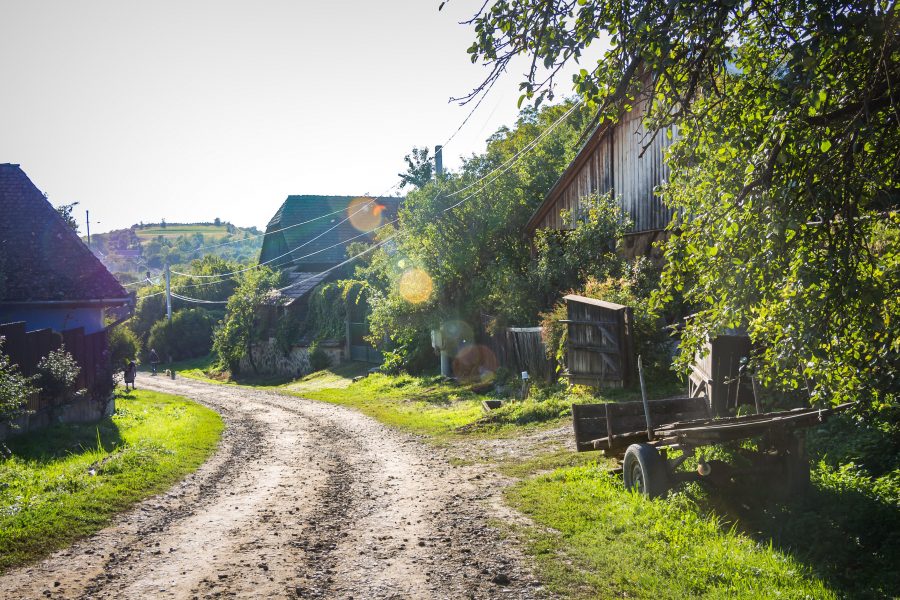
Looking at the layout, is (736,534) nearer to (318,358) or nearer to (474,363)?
(474,363)

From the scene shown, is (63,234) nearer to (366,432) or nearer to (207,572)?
(366,432)

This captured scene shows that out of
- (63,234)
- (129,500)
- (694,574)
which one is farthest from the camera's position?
(63,234)

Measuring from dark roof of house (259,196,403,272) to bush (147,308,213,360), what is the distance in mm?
6830

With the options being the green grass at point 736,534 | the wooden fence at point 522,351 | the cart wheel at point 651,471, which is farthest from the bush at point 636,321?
the cart wheel at point 651,471

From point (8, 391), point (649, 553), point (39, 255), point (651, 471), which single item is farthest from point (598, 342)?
point (39, 255)

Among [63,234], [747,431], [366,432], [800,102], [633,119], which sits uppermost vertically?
[633,119]

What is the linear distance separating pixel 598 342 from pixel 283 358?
87.5 feet

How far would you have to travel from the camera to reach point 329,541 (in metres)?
7.58

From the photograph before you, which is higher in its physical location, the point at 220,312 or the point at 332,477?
the point at 220,312

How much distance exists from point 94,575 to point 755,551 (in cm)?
644

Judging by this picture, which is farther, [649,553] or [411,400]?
[411,400]

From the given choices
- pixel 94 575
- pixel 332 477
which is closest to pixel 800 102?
pixel 94 575

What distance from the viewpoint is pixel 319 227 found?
49094 millimetres

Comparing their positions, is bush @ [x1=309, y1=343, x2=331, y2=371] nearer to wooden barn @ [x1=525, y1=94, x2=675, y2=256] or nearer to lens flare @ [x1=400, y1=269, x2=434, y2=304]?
lens flare @ [x1=400, y1=269, x2=434, y2=304]
